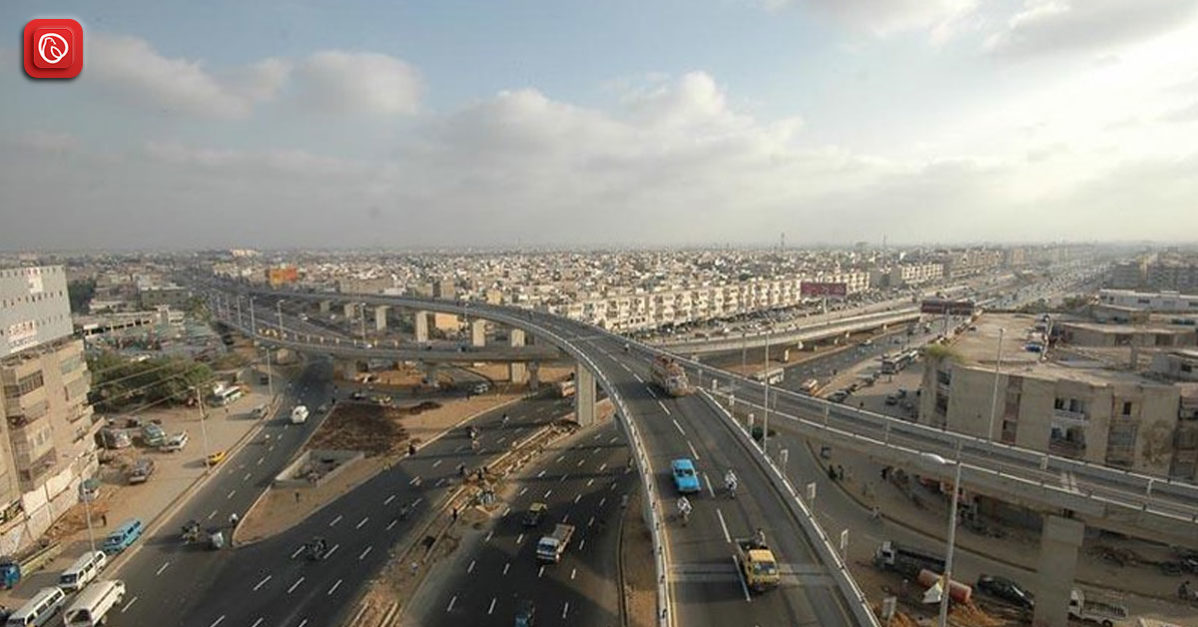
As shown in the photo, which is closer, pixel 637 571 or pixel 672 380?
pixel 637 571

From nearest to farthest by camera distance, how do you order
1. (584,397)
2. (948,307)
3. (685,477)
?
(685,477), (584,397), (948,307)

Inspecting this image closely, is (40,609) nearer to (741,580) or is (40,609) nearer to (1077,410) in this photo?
(741,580)

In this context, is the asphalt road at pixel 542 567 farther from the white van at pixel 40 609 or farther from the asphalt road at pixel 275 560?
the white van at pixel 40 609

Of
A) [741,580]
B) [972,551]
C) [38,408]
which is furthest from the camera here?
[38,408]

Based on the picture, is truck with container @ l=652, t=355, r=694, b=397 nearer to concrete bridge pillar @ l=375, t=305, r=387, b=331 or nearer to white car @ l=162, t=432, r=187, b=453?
white car @ l=162, t=432, r=187, b=453

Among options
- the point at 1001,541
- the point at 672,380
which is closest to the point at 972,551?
the point at 1001,541

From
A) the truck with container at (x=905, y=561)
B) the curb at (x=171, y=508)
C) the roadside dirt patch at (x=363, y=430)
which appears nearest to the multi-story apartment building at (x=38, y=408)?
the curb at (x=171, y=508)
